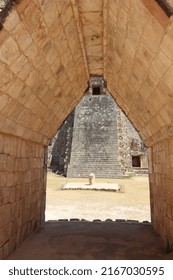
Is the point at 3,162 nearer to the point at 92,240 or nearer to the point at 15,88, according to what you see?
the point at 15,88

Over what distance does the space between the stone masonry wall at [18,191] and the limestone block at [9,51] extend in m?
1.37

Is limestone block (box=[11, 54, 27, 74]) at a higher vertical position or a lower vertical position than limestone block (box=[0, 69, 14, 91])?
higher

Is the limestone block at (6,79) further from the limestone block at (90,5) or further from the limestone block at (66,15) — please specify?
the limestone block at (90,5)

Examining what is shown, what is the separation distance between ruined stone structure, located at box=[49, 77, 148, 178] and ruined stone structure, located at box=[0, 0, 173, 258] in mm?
15861

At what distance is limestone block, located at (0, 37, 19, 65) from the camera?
2.81m

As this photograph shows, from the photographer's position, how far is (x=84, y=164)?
22750 mm

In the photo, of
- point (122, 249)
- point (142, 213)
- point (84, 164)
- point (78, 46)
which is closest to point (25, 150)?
point (78, 46)

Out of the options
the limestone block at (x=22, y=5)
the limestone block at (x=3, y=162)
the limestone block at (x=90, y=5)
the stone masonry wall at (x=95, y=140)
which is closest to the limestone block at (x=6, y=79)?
the limestone block at (x=22, y=5)

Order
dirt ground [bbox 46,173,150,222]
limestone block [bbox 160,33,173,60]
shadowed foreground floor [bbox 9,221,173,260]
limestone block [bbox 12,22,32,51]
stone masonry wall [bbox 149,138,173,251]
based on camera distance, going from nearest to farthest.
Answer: limestone block [bbox 160,33,173,60] < limestone block [bbox 12,22,32,51] < shadowed foreground floor [bbox 9,221,173,260] < stone masonry wall [bbox 149,138,173,251] < dirt ground [bbox 46,173,150,222]

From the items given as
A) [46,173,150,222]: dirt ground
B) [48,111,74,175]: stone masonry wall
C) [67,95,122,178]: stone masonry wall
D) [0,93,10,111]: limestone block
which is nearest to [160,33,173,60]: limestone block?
[0,93,10,111]: limestone block

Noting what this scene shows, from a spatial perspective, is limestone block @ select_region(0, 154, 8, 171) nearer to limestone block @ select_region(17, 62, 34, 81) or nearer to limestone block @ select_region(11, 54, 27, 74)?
limestone block @ select_region(17, 62, 34, 81)

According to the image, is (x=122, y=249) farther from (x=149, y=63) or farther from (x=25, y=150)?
(x=149, y=63)

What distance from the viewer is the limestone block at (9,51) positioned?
281 centimetres

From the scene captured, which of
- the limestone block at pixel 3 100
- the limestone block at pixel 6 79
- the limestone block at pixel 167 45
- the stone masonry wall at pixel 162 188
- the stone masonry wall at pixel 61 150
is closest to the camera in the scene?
the limestone block at pixel 167 45
